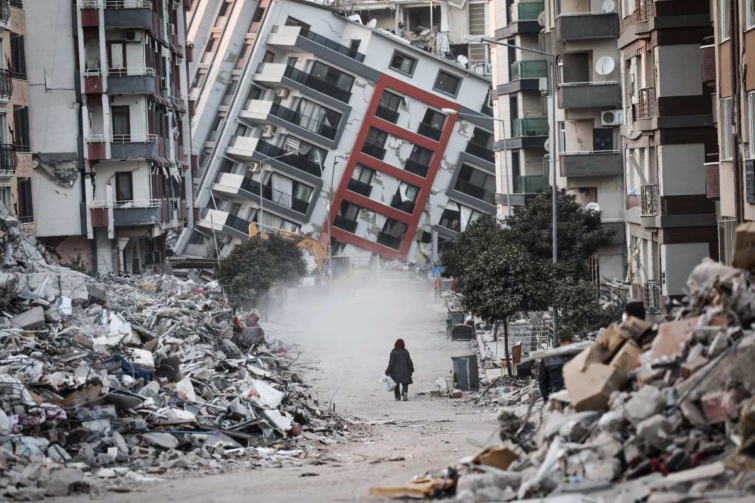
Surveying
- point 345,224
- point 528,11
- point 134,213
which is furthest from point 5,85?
point 345,224

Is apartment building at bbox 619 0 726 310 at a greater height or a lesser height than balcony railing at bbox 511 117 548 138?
lesser

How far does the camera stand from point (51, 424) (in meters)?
19.5

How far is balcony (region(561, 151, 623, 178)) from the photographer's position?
2009 inches

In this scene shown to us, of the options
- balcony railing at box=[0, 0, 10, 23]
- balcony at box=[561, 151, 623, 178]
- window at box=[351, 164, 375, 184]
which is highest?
balcony railing at box=[0, 0, 10, 23]

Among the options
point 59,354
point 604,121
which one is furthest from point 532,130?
point 59,354

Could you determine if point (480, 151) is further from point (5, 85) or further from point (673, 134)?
point (673, 134)

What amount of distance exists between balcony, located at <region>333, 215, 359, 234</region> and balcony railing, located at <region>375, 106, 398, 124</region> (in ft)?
23.6

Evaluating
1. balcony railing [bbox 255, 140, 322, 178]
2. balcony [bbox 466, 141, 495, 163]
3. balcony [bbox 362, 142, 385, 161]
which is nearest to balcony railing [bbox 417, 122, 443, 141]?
balcony [bbox 466, 141, 495, 163]

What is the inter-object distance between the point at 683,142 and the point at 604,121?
A: 14.0 metres

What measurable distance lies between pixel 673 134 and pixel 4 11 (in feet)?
71.5

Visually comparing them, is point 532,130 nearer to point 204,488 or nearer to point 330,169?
point 330,169

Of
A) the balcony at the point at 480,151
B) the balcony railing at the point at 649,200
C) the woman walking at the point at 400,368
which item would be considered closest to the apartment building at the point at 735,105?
the woman walking at the point at 400,368

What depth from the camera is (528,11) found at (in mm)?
63844

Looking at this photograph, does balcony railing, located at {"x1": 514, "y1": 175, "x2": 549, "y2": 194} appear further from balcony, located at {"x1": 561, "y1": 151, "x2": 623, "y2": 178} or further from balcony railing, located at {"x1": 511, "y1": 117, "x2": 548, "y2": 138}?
balcony, located at {"x1": 561, "y1": 151, "x2": 623, "y2": 178}
